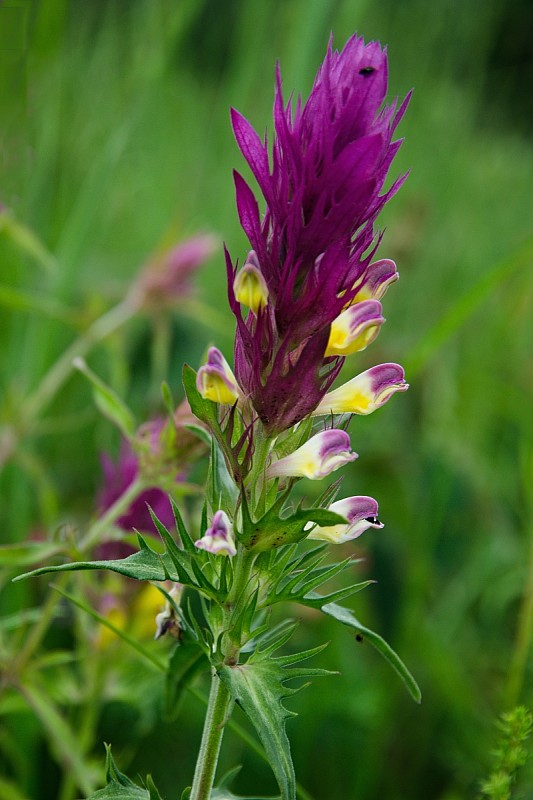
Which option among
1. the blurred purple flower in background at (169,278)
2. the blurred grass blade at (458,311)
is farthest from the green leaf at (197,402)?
the blurred purple flower in background at (169,278)

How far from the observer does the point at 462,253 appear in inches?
106

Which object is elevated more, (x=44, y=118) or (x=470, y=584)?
(x=44, y=118)

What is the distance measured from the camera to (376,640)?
44 centimetres

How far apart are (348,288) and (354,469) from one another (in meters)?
1.06

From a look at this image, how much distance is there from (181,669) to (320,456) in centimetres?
16

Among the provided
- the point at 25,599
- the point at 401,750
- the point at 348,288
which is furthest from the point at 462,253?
the point at 348,288

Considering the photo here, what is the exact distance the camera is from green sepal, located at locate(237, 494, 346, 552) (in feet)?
1.38

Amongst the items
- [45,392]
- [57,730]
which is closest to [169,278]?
[45,392]

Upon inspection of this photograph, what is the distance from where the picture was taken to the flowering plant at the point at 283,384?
434 millimetres

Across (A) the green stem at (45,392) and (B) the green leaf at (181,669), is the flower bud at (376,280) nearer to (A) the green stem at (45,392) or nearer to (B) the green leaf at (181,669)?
(B) the green leaf at (181,669)

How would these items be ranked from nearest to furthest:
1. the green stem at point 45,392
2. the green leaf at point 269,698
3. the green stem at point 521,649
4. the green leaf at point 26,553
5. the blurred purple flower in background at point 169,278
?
the green leaf at point 269,698, the green leaf at point 26,553, the green stem at point 521,649, the green stem at point 45,392, the blurred purple flower in background at point 169,278

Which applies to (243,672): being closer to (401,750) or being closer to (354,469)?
(401,750)

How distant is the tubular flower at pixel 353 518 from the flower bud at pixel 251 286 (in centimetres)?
12

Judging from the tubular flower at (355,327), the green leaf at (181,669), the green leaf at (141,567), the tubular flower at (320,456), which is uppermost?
the tubular flower at (355,327)
